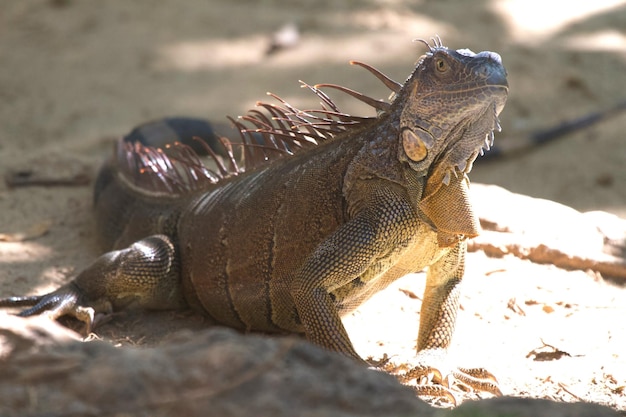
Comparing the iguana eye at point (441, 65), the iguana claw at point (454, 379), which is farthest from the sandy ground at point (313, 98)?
the iguana eye at point (441, 65)

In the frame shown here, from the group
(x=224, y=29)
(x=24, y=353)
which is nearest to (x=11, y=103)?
(x=224, y=29)

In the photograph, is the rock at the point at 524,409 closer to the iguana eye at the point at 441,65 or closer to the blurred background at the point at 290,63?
the iguana eye at the point at 441,65

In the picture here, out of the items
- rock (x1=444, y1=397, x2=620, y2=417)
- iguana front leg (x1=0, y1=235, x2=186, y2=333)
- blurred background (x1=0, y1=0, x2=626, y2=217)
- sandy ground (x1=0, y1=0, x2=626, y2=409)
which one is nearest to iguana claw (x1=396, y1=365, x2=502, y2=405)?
sandy ground (x1=0, y1=0, x2=626, y2=409)

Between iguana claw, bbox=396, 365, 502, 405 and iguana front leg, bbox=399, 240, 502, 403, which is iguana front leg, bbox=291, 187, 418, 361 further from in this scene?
iguana front leg, bbox=399, 240, 502, 403

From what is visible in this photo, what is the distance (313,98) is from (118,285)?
5374mm

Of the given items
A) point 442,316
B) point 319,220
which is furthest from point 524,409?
point 319,220

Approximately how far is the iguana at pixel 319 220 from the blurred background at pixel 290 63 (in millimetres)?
3260

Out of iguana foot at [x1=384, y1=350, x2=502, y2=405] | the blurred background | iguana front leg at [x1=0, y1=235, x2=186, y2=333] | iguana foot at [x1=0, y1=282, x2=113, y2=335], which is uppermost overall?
the blurred background

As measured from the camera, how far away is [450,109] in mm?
4586

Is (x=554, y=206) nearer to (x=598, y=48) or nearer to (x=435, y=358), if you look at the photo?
(x=435, y=358)

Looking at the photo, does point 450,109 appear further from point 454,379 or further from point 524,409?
point 524,409

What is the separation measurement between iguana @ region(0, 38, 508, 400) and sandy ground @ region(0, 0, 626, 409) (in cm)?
46

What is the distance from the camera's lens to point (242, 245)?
550cm

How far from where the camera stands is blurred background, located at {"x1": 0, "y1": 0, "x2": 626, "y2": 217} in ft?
32.6
